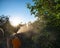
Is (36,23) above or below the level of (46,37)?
above

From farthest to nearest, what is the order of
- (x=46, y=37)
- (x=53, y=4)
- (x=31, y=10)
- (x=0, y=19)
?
(x=0, y=19) → (x=46, y=37) → (x=31, y=10) → (x=53, y=4)

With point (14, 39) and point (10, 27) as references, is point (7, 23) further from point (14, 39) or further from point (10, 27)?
point (14, 39)

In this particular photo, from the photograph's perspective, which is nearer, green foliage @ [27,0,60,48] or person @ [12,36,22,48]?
person @ [12,36,22,48]

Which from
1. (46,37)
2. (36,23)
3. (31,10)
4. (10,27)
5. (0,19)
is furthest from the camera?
(0,19)

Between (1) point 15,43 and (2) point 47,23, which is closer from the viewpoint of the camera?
(1) point 15,43

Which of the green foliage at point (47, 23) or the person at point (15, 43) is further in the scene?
the green foliage at point (47, 23)

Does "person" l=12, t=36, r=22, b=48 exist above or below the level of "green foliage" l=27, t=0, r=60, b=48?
below

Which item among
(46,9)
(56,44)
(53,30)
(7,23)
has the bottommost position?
(56,44)

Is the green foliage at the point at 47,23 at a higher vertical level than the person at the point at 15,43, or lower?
higher

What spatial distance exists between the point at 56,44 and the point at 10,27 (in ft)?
55.2

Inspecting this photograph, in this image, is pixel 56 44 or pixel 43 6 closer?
pixel 43 6

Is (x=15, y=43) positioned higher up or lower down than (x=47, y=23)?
lower down

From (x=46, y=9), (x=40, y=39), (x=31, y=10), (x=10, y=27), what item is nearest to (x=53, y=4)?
(x=46, y=9)

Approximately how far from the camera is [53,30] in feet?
79.6
